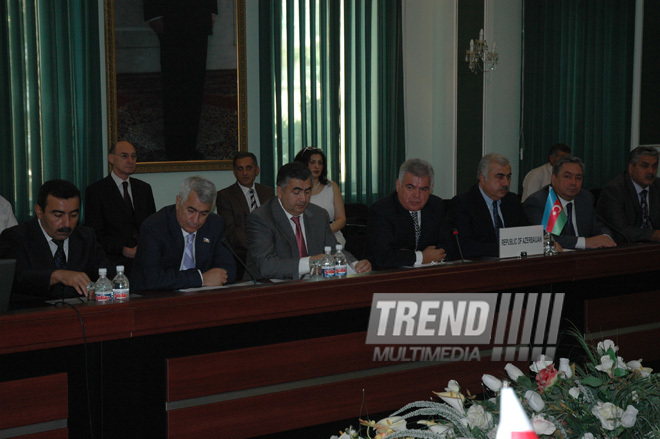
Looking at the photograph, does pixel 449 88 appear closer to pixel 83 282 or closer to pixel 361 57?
pixel 361 57

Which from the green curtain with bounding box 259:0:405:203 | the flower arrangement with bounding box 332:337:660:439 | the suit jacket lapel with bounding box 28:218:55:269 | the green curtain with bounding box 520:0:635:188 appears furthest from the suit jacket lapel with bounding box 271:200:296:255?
the green curtain with bounding box 520:0:635:188

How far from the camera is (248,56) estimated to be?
6488mm

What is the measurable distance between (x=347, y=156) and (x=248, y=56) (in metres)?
1.27

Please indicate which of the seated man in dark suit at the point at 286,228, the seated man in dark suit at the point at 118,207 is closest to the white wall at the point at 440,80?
the seated man in dark suit at the point at 118,207

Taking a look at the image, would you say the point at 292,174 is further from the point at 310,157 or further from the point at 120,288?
the point at 310,157

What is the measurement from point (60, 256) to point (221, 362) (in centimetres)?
107

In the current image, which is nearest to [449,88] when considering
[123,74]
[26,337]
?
[123,74]

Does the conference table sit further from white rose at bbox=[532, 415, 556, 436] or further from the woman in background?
the woman in background

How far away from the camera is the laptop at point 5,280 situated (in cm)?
243

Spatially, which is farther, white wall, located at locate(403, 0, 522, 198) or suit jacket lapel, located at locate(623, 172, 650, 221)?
white wall, located at locate(403, 0, 522, 198)

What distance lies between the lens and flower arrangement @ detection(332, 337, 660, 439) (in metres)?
1.08

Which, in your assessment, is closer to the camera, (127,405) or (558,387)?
(558,387)

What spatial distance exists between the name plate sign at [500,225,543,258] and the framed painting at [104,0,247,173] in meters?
3.24

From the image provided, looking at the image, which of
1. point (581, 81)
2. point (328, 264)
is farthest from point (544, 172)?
point (328, 264)
